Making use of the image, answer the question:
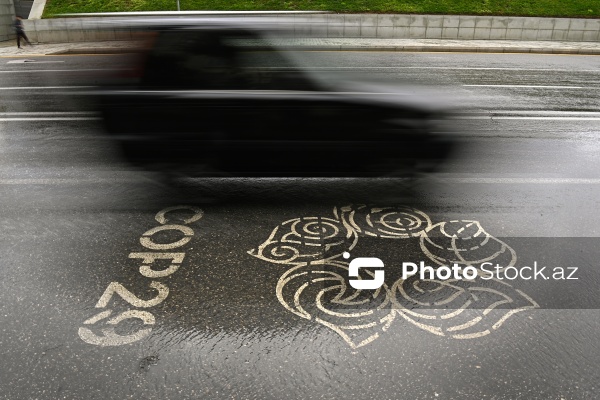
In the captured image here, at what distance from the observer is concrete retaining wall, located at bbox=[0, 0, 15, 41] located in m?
19.6

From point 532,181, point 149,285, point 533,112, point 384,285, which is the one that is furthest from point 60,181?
point 533,112

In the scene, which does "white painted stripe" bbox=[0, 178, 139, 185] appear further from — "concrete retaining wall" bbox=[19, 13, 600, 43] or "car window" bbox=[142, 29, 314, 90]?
"concrete retaining wall" bbox=[19, 13, 600, 43]

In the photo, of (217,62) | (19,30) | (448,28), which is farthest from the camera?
(448,28)

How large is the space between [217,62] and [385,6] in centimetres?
1710

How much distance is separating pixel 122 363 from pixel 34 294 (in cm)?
112

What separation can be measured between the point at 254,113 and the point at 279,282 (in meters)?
1.97

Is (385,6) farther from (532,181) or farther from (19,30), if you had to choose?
(532,181)

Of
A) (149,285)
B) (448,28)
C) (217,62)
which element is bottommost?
(448,28)

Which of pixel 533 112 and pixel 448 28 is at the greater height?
pixel 533 112

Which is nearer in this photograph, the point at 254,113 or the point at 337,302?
the point at 337,302

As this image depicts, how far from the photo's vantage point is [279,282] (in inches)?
148

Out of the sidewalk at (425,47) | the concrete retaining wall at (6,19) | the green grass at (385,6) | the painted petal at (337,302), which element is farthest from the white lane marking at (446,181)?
the concrete retaining wall at (6,19)

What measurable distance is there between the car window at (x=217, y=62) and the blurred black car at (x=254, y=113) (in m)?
0.01

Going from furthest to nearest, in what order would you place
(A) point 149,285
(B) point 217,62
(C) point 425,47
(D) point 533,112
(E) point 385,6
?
(E) point 385,6, (C) point 425,47, (D) point 533,112, (B) point 217,62, (A) point 149,285
